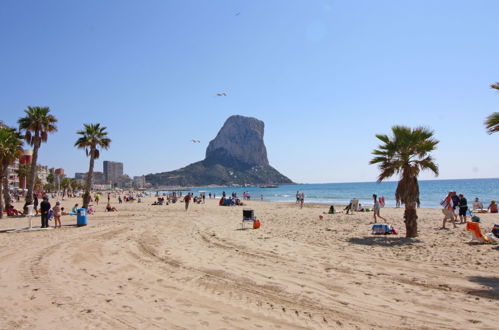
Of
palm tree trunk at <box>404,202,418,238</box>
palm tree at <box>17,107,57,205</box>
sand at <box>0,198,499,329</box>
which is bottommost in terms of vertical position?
sand at <box>0,198,499,329</box>

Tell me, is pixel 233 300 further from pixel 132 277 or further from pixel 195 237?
pixel 195 237

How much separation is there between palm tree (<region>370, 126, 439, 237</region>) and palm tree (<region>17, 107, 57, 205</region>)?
72.9 ft

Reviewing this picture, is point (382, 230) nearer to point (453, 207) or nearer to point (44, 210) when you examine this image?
point (453, 207)

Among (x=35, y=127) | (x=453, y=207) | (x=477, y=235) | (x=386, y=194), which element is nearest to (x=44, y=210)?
(x=35, y=127)

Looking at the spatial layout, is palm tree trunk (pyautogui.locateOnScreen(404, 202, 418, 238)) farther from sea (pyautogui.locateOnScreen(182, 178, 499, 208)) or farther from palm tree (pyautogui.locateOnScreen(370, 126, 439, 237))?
sea (pyautogui.locateOnScreen(182, 178, 499, 208))

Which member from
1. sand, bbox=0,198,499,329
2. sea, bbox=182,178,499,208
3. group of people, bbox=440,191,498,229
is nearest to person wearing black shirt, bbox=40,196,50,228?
sand, bbox=0,198,499,329

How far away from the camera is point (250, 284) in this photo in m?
6.45

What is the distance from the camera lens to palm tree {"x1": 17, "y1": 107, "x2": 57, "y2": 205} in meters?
23.0

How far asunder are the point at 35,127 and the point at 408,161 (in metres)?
23.4

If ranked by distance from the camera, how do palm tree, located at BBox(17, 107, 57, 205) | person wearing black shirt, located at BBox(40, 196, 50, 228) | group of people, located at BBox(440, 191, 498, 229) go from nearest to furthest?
1. group of people, located at BBox(440, 191, 498, 229)
2. person wearing black shirt, located at BBox(40, 196, 50, 228)
3. palm tree, located at BBox(17, 107, 57, 205)

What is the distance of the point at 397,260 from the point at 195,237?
6984 mm

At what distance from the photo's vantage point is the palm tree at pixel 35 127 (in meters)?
23.0

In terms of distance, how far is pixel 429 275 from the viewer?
698 cm

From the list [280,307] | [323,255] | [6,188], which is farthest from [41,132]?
[280,307]
